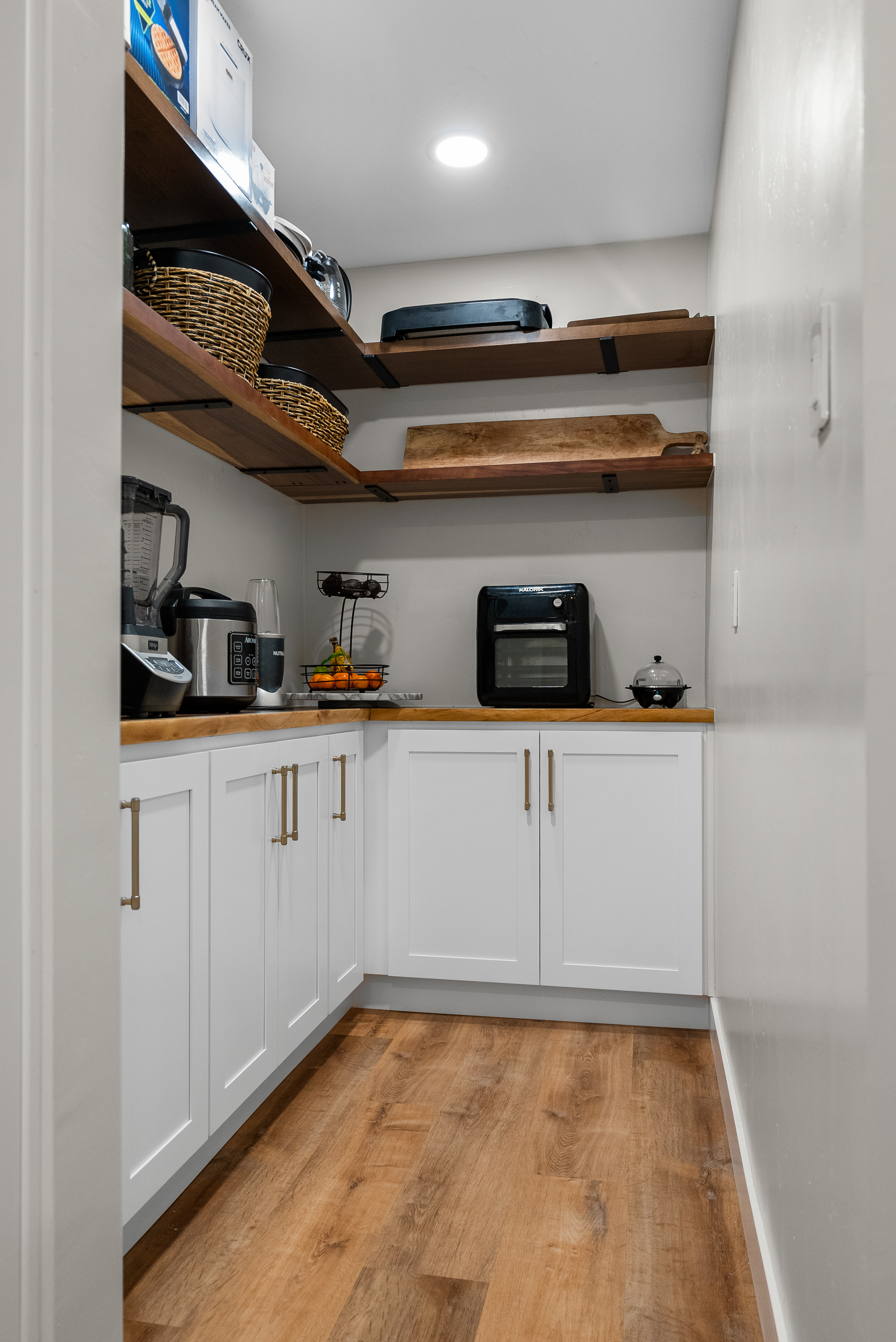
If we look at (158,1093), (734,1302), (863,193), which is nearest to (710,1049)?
(734,1302)

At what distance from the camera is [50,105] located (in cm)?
92

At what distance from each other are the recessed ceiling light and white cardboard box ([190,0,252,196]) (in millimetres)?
608

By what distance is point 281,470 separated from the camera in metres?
2.88

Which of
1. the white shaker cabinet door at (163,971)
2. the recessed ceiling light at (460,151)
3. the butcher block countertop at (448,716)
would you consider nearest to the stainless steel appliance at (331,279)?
the recessed ceiling light at (460,151)

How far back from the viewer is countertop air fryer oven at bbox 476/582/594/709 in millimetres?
2861

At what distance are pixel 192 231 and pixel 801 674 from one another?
71.8 inches

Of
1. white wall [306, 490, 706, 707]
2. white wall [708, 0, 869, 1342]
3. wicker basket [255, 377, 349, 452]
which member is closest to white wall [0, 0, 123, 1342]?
white wall [708, 0, 869, 1342]

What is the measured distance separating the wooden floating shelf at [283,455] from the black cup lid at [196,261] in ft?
0.68

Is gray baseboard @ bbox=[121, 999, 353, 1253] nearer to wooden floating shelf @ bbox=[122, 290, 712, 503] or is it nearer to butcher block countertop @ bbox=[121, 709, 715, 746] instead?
butcher block countertop @ bbox=[121, 709, 715, 746]

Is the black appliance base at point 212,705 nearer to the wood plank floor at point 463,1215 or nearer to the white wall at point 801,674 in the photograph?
the wood plank floor at point 463,1215

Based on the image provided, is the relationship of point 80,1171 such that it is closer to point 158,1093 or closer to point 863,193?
point 158,1093

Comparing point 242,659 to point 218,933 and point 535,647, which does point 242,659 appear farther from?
point 535,647

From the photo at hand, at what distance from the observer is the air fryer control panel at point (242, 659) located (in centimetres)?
210

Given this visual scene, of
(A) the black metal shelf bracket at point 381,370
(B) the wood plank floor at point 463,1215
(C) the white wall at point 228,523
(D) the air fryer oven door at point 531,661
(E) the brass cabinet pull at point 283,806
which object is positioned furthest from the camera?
(A) the black metal shelf bracket at point 381,370
